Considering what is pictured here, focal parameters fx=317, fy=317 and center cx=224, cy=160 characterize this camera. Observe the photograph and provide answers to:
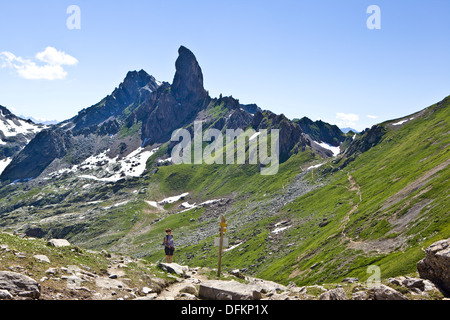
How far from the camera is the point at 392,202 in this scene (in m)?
87.5

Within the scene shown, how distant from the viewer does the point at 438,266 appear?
72.3 ft

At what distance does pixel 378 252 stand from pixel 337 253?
10554mm

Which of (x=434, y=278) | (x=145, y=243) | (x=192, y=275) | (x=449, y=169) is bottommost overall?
(x=145, y=243)

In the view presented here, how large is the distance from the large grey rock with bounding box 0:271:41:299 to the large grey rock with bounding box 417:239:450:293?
2485 centimetres

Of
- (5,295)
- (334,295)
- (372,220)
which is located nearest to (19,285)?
(5,295)

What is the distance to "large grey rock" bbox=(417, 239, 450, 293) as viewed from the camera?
69.8 ft

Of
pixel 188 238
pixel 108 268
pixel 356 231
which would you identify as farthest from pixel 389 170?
pixel 108 268

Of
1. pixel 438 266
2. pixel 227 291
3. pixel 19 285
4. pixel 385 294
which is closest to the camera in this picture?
pixel 19 285

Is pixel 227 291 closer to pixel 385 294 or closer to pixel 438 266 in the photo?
pixel 385 294

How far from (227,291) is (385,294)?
9700 mm

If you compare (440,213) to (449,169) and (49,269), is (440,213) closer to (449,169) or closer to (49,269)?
(449,169)

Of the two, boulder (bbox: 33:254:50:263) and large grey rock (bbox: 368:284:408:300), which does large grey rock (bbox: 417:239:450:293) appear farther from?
boulder (bbox: 33:254:50:263)

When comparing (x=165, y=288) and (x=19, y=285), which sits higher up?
(x=19, y=285)
